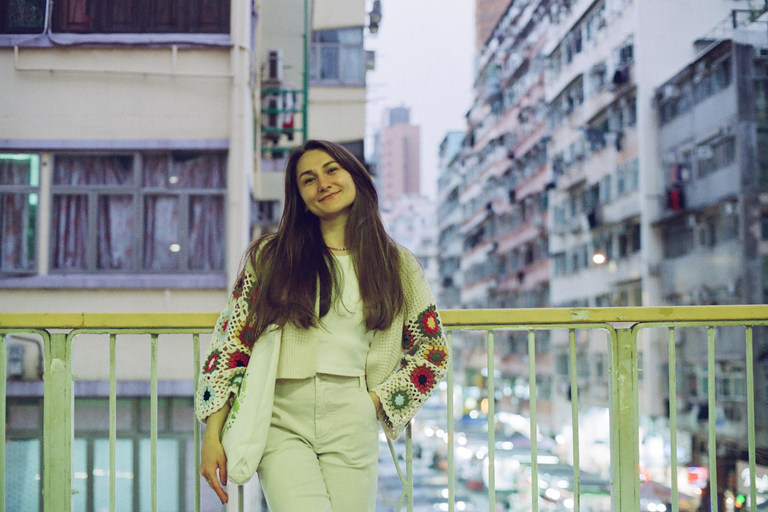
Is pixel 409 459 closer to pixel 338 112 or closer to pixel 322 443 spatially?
pixel 322 443

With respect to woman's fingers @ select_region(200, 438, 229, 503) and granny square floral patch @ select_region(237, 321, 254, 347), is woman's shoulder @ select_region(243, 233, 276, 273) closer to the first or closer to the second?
granny square floral patch @ select_region(237, 321, 254, 347)

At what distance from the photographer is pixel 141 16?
674cm

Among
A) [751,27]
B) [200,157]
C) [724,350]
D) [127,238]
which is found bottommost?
[724,350]

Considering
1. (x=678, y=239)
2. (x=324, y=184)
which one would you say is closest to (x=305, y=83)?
(x=324, y=184)

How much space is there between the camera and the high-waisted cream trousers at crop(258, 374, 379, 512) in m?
1.60

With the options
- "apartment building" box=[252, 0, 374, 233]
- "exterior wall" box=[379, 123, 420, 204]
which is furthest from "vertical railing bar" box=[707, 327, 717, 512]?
"exterior wall" box=[379, 123, 420, 204]

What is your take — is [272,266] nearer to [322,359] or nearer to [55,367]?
[322,359]

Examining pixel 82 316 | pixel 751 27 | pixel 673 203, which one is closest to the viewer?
pixel 82 316

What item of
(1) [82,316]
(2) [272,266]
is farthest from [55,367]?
(2) [272,266]

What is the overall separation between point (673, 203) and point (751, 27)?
5297mm

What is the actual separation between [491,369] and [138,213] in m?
5.56

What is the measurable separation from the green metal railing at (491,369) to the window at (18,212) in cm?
488

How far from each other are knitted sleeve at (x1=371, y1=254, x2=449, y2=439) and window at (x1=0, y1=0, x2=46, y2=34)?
17.8 ft

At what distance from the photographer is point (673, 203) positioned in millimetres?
19359
